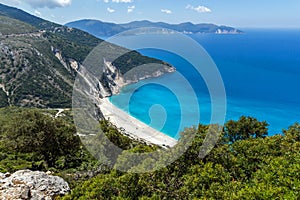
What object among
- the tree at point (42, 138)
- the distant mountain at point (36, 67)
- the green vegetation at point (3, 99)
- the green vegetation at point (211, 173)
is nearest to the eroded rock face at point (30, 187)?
the green vegetation at point (211, 173)

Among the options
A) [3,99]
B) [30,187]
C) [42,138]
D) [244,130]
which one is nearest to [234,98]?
[244,130]

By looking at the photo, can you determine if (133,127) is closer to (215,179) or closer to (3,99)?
(3,99)

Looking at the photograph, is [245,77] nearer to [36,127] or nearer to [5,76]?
[5,76]

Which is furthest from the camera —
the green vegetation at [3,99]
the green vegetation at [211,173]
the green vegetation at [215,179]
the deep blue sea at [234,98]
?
the deep blue sea at [234,98]

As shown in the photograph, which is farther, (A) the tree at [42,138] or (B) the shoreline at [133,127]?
(B) the shoreline at [133,127]

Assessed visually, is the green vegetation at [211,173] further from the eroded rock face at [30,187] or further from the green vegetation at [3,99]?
the green vegetation at [3,99]

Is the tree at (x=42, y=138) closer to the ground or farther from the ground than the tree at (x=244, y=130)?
closer to the ground

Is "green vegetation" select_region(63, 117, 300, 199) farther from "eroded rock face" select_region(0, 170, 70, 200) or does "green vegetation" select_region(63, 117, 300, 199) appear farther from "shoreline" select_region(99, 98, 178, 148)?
"shoreline" select_region(99, 98, 178, 148)

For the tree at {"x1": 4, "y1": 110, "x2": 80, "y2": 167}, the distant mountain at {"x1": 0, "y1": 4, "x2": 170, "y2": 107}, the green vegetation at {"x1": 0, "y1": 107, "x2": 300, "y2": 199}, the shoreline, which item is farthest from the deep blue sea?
the green vegetation at {"x1": 0, "y1": 107, "x2": 300, "y2": 199}
